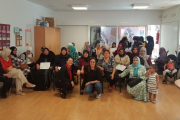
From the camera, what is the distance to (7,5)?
17.6 feet

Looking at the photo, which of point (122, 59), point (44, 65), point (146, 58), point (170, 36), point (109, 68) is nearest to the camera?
point (109, 68)

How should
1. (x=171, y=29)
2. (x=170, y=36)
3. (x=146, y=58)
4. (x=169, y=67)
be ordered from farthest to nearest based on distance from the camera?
1. (x=170, y=36)
2. (x=171, y=29)
3. (x=169, y=67)
4. (x=146, y=58)

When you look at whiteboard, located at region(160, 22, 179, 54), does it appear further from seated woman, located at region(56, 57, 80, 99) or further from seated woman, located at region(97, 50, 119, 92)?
seated woman, located at region(56, 57, 80, 99)

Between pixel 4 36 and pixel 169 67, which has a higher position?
pixel 4 36

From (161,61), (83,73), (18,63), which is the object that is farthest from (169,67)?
(18,63)

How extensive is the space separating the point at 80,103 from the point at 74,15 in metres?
5.81

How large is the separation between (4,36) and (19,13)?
1.14 m

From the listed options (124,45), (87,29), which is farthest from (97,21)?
(124,45)

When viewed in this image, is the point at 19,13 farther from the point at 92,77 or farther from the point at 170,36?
the point at 170,36

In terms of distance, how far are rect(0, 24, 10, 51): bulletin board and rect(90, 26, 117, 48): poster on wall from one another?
4.62 metres

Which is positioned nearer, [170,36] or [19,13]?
[19,13]

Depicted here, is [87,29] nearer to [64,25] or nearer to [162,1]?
[64,25]

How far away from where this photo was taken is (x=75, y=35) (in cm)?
930

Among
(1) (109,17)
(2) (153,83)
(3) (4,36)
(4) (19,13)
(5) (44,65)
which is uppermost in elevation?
(1) (109,17)
